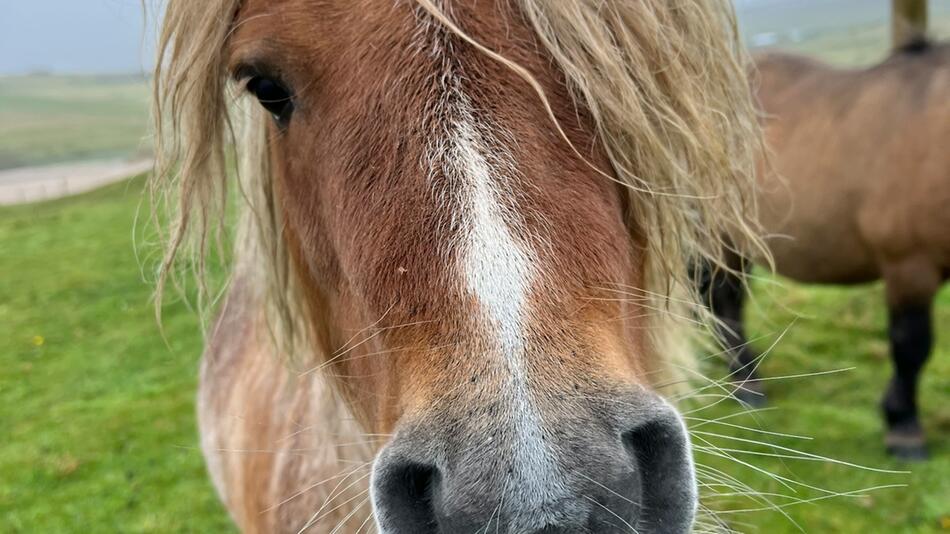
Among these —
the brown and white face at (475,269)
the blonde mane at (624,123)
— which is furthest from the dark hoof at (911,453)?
Result: the brown and white face at (475,269)

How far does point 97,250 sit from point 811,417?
431 inches

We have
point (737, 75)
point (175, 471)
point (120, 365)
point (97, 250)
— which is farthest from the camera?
point (97, 250)

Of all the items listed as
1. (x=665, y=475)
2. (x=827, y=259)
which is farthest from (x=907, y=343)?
(x=665, y=475)

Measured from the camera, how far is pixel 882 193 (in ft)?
12.9

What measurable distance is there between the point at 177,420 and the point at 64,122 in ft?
54.6

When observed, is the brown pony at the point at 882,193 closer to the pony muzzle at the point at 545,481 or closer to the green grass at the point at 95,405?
the pony muzzle at the point at 545,481

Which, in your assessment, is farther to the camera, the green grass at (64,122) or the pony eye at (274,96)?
the green grass at (64,122)

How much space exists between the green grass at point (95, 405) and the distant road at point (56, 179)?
6738 millimetres

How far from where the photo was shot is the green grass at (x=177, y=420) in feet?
12.5

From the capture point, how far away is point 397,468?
3.04 feet

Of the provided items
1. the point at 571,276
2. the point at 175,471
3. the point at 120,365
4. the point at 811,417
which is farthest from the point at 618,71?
the point at 120,365

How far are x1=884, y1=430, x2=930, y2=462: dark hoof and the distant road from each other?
16.2 metres

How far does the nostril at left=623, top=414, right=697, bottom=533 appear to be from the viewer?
942 mm

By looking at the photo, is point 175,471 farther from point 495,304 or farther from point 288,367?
point 495,304
